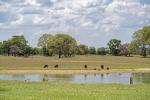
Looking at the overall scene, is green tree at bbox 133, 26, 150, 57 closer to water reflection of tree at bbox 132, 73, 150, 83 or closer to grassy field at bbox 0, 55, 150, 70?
grassy field at bbox 0, 55, 150, 70

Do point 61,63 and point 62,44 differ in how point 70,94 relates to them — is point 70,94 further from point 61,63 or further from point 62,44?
point 62,44

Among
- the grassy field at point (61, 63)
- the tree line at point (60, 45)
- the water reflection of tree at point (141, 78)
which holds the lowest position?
the water reflection of tree at point (141, 78)

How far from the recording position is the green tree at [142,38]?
5719 inches

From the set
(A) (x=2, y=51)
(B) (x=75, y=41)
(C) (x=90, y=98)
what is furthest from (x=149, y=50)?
(C) (x=90, y=98)

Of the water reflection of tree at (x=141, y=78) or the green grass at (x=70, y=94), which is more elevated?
the green grass at (x=70, y=94)

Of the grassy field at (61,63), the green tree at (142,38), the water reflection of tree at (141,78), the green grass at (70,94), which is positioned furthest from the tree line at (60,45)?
the green grass at (70,94)

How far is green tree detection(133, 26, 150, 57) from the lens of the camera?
477 ft

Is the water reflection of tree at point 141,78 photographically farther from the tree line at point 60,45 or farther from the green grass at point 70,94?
the tree line at point 60,45

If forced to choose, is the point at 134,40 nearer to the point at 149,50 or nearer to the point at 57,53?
the point at 149,50

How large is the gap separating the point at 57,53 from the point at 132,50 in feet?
99.2

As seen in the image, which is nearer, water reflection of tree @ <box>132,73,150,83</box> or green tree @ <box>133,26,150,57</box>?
water reflection of tree @ <box>132,73,150,83</box>

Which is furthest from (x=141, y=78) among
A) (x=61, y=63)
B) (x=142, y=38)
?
(x=142, y=38)

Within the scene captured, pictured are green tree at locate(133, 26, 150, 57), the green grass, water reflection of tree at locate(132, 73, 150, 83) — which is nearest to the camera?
the green grass

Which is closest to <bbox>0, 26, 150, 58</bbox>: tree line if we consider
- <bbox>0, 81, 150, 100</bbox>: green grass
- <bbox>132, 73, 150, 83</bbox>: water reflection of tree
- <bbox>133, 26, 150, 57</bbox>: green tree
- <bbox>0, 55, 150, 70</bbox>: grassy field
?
<bbox>133, 26, 150, 57</bbox>: green tree
